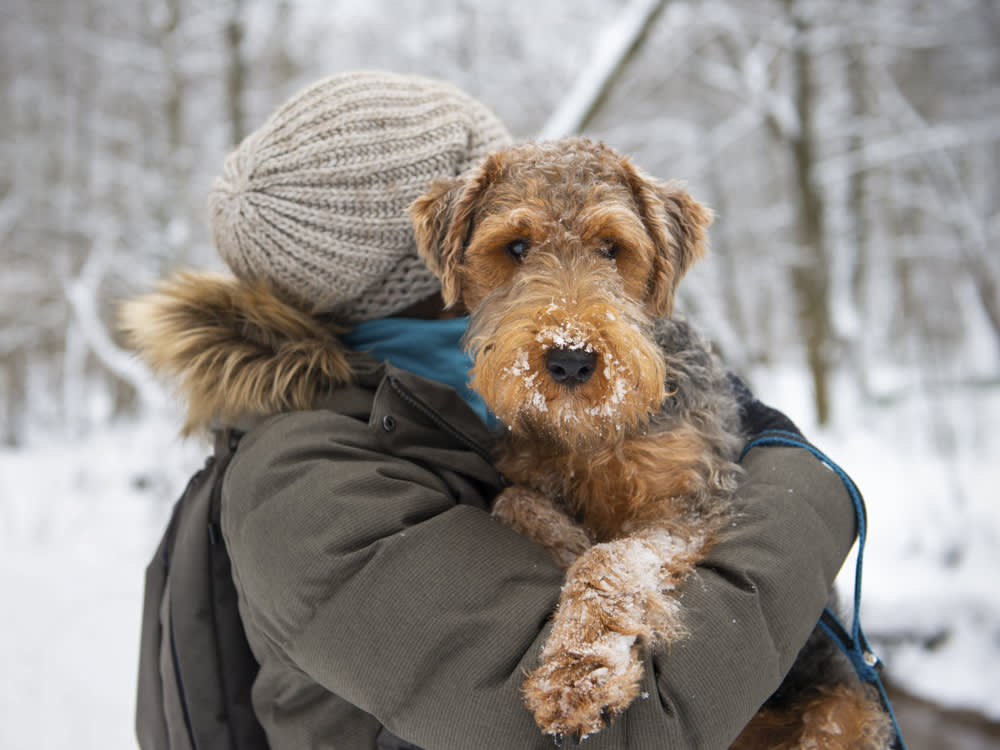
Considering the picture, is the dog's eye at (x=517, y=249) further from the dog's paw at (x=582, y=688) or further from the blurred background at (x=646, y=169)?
the blurred background at (x=646, y=169)

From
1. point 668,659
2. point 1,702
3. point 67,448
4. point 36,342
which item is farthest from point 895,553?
point 36,342

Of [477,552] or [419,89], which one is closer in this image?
[477,552]

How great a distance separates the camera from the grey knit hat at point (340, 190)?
1.98m

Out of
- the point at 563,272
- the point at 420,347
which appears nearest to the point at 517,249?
the point at 563,272

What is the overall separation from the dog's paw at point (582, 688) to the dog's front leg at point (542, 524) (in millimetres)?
517

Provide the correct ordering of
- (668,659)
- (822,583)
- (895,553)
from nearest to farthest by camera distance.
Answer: (668,659) < (822,583) < (895,553)

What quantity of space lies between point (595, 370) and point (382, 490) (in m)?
0.63

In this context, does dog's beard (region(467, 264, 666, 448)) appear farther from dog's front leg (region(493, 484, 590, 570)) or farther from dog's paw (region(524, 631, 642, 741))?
dog's paw (region(524, 631, 642, 741))

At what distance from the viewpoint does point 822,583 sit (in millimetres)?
1646

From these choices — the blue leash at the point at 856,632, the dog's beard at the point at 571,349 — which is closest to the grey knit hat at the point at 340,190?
the dog's beard at the point at 571,349

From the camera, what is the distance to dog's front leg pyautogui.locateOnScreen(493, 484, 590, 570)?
1.91 m

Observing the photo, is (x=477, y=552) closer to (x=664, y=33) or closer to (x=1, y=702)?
(x=1, y=702)

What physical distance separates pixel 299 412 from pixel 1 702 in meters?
4.45

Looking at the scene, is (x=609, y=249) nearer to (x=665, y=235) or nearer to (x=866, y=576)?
(x=665, y=235)
